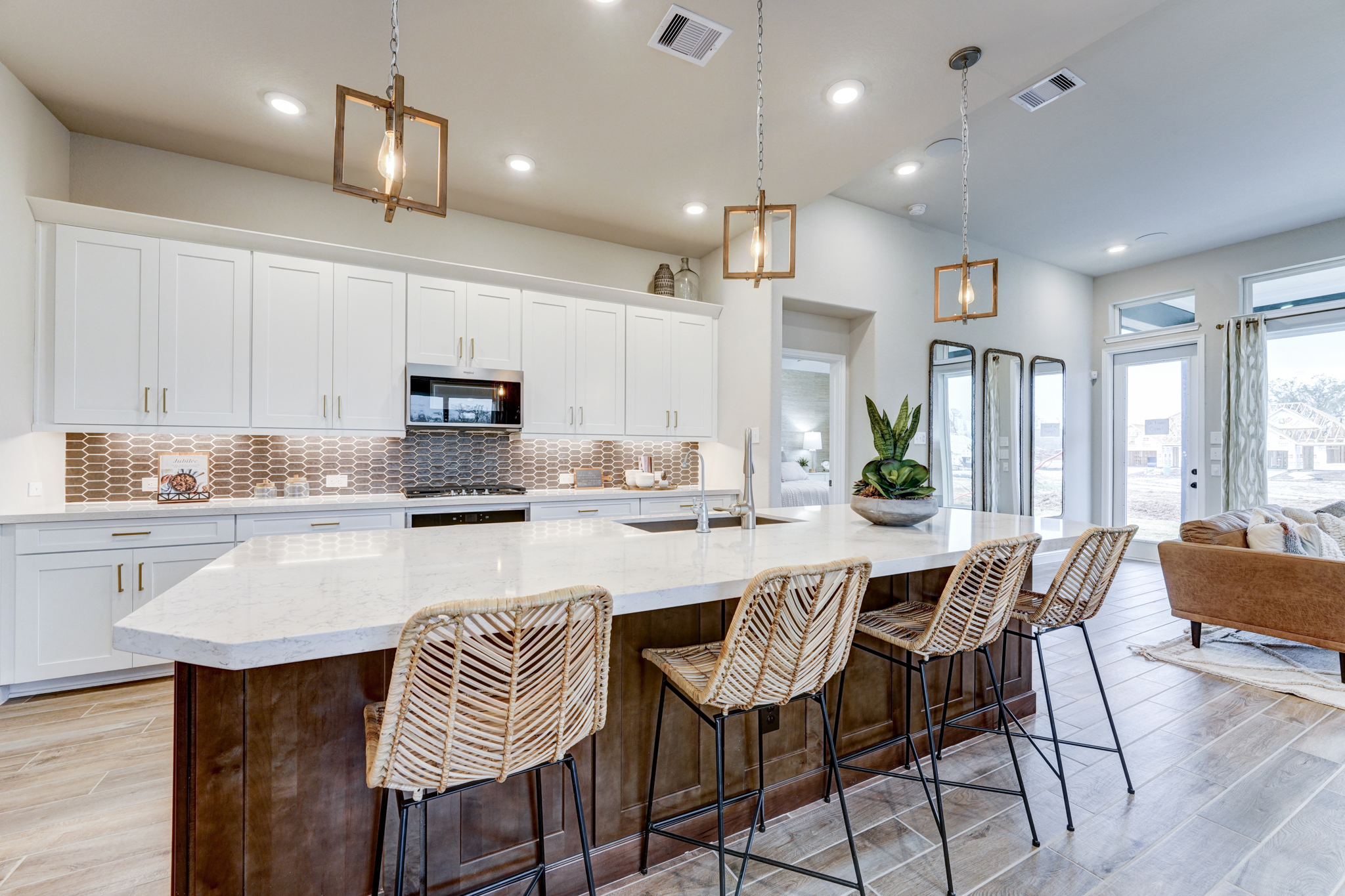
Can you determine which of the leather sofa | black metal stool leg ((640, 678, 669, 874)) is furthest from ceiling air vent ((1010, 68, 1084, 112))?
black metal stool leg ((640, 678, 669, 874))

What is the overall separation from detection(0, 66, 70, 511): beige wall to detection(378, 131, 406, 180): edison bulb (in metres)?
2.52

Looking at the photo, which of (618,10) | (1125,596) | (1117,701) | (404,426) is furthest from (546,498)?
(1125,596)

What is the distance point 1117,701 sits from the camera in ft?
9.39

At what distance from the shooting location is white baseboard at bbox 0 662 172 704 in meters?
2.78

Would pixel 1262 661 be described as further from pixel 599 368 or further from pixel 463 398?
pixel 463 398

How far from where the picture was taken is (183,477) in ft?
10.9

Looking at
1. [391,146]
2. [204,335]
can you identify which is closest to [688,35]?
[391,146]

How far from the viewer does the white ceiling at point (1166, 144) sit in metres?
2.84

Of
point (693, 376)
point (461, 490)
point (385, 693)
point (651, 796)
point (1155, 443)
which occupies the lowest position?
point (651, 796)

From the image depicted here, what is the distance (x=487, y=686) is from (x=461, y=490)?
3.06m

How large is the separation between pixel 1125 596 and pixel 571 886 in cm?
530

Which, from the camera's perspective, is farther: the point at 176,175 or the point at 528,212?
the point at 528,212

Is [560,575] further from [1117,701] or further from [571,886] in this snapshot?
[1117,701]

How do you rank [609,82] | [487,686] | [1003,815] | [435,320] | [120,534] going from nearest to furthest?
[487,686]
[1003,815]
[609,82]
[120,534]
[435,320]
